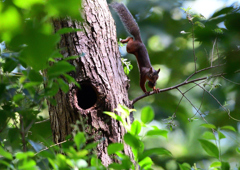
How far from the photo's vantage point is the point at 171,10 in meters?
5.13

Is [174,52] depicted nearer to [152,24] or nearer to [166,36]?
[166,36]

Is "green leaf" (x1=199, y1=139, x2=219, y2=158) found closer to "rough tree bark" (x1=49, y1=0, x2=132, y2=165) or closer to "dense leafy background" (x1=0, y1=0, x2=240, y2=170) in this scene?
"dense leafy background" (x1=0, y1=0, x2=240, y2=170)

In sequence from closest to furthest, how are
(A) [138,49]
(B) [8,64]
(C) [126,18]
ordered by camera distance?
(B) [8,64] → (C) [126,18] → (A) [138,49]

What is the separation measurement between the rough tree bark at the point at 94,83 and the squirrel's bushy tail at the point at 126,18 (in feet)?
5.12

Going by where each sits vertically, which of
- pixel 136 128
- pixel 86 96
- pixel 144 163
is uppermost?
pixel 86 96

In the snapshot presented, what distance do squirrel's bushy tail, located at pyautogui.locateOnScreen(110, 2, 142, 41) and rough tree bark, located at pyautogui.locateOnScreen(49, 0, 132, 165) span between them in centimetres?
156

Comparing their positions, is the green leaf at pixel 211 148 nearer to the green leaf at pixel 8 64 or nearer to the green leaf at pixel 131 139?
the green leaf at pixel 131 139

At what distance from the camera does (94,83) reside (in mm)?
1735

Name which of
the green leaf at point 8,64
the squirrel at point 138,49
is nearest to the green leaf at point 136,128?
the green leaf at point 8,64

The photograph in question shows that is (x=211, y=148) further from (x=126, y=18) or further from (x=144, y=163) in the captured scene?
(x=126, y=18)

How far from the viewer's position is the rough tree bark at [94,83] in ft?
5.45

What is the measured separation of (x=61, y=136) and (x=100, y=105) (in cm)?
33

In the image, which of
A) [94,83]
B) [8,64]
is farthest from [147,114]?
[94,83]

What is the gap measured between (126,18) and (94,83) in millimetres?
2098
